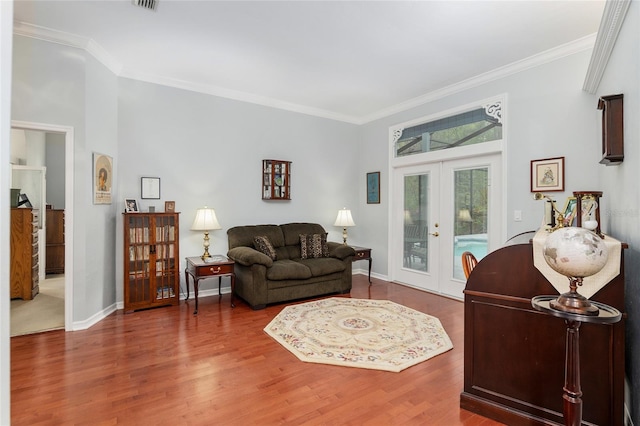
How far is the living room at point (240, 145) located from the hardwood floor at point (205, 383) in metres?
0.79

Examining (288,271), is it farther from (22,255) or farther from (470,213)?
(22,255)

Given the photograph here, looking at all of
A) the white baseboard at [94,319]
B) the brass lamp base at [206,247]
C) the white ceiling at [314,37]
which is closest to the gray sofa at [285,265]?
the brass lamp base at [206,247]

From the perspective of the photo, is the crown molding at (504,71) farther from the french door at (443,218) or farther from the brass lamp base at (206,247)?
the brass lamp base at (206,247)

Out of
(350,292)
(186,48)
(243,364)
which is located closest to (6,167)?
(243,364)

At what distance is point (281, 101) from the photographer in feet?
17.6

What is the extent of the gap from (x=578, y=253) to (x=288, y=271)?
3.38 m

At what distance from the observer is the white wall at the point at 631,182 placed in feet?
5.71

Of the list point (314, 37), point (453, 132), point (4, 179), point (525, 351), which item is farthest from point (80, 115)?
point (453, 132)

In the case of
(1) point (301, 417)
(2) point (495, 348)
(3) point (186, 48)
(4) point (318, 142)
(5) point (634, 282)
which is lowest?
(1) point (301, 417)

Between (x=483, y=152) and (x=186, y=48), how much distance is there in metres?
3.80

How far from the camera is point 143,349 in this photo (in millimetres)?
2988

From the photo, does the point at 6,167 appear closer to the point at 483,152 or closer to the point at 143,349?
the point at 143,349

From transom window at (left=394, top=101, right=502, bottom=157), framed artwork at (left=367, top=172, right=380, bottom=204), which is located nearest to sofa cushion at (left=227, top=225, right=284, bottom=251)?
framed artwork at (left=367, top=172, right=380, bottom=204)

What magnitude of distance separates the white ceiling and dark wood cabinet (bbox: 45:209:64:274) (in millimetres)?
4004
